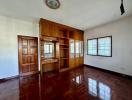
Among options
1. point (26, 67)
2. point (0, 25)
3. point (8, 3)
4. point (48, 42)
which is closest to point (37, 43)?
point (48, 42)

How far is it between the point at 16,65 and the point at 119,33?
5.29 m

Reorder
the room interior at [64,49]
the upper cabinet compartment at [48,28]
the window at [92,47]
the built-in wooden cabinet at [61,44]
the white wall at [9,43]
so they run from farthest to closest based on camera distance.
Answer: the window at [92,47], the built-in wooden cabinet at [61,44], the upper cabinet compartment at [48,28], the white wall at [9,43], the room interior at [64,49]

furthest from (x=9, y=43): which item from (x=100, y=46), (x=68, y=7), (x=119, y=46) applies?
(x=119, y=46)

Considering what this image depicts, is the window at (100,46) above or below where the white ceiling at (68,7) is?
below

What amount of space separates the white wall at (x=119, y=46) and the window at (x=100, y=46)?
0.74ft

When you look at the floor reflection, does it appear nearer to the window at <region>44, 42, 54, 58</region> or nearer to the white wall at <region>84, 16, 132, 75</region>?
the white wall at <region>84, 16, 132, 75</region>

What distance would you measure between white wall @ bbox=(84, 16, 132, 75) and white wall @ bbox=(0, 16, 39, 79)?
4512 mm

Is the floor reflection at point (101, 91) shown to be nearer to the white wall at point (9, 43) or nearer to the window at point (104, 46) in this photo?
the window at point (104, 46)

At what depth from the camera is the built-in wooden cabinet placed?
14.1 feet

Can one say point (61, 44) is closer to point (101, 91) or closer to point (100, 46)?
point (100, 46)

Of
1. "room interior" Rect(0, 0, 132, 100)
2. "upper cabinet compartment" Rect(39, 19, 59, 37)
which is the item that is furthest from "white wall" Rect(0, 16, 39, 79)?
"upper cabinet compartment" Rect(39, 19, 59, 37)

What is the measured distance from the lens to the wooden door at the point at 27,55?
4.07m

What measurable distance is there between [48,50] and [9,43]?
1.91 meters

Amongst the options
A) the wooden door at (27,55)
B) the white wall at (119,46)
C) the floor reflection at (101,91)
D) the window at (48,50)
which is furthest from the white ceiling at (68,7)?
the floor reflection at (101,91)
